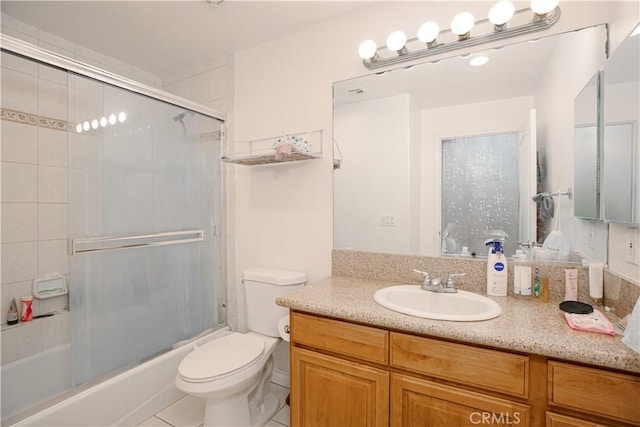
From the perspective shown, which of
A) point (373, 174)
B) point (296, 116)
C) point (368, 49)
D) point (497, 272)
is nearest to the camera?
point (497, 272)

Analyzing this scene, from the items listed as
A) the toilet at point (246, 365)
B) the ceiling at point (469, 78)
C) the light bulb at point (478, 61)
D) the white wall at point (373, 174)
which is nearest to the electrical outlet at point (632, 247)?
the ceiling at point (469, 78)

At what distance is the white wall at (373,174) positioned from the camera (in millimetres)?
1667

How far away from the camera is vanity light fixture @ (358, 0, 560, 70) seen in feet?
4.33

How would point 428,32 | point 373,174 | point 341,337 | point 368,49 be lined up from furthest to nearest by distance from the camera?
point 373,174 < point 368,49 < point 428,32 < point 341,337

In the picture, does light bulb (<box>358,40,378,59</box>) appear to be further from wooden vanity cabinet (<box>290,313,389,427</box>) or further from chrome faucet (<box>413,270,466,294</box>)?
wooden vanity cabinet (<box>290,313,389,427</box>)

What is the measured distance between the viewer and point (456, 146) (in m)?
1.53

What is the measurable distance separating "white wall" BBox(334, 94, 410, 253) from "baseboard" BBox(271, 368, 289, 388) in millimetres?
998

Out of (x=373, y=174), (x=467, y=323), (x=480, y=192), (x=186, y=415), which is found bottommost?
(x=186, y=415)

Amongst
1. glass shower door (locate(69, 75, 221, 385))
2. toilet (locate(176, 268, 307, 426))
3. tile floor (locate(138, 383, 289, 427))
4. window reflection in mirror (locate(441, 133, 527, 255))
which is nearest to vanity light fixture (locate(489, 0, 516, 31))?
window reflection in mirror (locate(441, 133, 527, 255))

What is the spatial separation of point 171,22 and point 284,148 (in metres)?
1.11

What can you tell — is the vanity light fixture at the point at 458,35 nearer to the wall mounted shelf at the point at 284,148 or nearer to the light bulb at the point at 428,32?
the light bulb at the point at 428,32

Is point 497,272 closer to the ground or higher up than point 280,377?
higher up

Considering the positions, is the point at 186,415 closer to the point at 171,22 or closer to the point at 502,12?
the point at 171,22

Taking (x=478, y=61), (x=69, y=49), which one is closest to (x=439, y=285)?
(x=478, y=61)
